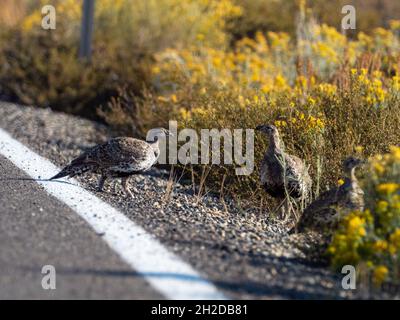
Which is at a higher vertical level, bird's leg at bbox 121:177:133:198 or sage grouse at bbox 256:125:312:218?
sage grouse at bbox 256:125:312:218

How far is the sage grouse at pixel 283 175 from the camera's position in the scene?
6805 mm

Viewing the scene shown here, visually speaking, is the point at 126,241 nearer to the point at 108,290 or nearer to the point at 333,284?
the point at 108,290

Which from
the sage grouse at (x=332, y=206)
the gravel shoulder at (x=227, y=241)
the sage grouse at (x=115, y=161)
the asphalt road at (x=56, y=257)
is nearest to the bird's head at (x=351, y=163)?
the sage grouse at (x=332, y=206)

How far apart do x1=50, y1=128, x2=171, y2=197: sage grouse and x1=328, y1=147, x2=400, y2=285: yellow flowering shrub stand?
8.00ft

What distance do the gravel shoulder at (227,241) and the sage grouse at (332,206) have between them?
0.15m

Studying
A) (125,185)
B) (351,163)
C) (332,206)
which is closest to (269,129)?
(351,163)

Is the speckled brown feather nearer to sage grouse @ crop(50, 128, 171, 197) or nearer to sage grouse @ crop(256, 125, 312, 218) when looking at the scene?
sage grouse @ crop(256, 125, 312, 218)

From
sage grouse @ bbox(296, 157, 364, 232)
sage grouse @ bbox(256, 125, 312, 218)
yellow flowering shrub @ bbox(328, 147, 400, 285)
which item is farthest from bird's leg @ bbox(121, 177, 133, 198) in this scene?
yellow flowering shrub @ bbox(328, 147, 400, 285)

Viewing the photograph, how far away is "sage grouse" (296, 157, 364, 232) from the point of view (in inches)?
225

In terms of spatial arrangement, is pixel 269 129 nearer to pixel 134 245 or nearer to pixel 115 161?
pixel 115 161

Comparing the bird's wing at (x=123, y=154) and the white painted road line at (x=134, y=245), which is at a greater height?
the bird's wing at (x=123, y=154)

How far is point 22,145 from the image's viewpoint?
8.72m

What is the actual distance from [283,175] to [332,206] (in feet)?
Result: 3.79

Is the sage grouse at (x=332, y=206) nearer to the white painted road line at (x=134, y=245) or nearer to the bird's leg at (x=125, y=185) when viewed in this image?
the white painted road line at (x=134, y=245)
